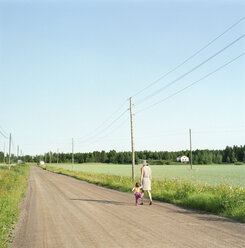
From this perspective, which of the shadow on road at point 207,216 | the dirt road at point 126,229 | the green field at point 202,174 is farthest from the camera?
the green field at point 202,174

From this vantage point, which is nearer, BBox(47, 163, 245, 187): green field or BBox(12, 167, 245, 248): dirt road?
BBox(12, 167, 245, 248): dirt road

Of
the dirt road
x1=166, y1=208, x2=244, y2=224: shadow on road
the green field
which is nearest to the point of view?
the dirt road

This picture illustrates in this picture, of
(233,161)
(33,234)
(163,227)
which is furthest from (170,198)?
(233,161)

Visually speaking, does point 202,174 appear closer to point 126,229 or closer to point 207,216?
point 207,216

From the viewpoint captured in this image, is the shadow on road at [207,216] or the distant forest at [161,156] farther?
the distant forest at [161,156]

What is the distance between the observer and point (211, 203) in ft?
34.7

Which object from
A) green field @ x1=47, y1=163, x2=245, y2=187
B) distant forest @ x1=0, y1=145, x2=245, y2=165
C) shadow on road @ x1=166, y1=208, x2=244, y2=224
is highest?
distant forest @ x1=0, y1=145, x2=245, y2=165

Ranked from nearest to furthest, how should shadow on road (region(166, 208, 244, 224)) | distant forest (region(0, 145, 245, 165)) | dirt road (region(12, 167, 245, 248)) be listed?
dirt road (region(12, 167, 245, 248)), shadow on road (region(166, 208, 244, 224)), distant forest (region(0, 145, 245, 165))

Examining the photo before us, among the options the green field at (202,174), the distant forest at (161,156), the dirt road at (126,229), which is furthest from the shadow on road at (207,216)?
the distant forest at (161,156)

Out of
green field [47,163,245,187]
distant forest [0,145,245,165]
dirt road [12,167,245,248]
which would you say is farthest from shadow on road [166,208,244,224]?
distant forest [0,145,245,165]

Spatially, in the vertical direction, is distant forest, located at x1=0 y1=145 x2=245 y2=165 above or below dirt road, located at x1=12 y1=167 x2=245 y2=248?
above

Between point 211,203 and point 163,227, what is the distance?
4067mm

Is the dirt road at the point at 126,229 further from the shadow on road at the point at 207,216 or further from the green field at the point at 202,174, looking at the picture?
the green field at the point at 202,174

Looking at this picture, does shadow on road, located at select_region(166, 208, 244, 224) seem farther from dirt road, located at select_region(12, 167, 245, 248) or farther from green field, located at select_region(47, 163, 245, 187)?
green field, located at select_region(47, 163, 245, 187)
